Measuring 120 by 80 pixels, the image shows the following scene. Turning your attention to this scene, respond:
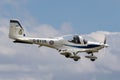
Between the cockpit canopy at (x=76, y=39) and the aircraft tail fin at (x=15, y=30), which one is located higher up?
the aircraft tail fin at (x=15, y=30)

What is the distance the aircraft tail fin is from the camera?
108938 mm

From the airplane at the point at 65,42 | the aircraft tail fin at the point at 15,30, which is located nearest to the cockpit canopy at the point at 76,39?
the airplane at the point at 65,42

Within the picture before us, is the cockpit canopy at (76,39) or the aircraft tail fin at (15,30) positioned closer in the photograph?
the cockpit canopy at (76,39)

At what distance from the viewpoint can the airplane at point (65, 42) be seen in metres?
108

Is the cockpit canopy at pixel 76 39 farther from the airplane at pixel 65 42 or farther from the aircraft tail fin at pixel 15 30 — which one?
the aircraft tail fin at pixel 15 30

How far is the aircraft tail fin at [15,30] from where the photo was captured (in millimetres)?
108938

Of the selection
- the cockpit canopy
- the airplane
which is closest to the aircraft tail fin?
the airplane

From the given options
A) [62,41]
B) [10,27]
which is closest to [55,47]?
[62,41]

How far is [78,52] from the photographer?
4281 inches

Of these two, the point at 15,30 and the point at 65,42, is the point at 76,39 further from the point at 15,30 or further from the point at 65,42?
the point at 15,30

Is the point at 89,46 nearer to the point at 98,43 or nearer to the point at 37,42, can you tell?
the point at 98,43

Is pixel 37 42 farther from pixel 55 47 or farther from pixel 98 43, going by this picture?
pixel 98 43

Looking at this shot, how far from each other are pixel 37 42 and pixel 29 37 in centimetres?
172

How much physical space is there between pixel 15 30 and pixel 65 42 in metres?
9.02
